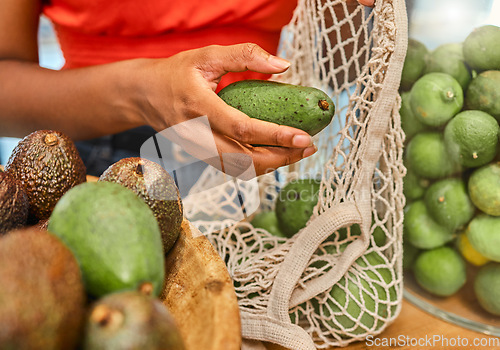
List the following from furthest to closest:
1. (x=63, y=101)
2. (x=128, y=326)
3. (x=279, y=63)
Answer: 1. (x=63, y=101)
2. (x=279, y=63)
3. (x=128, y=326)

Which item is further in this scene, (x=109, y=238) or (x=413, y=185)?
(x=413, y=185)

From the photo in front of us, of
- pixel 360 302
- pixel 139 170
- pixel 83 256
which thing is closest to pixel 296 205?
pixel 360 302

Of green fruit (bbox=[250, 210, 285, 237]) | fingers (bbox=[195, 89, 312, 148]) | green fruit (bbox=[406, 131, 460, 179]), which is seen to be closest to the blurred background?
green fruit (bbox=[406, 131, 460, 179])

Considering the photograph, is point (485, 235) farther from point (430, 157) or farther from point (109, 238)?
point (109, 238)

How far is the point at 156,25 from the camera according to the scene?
0.75m

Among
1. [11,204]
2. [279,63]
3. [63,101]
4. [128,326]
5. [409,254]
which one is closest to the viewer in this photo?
[128,326]

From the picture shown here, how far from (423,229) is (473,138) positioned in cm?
14

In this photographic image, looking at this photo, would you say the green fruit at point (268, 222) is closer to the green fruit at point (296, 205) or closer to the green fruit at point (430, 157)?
the green fruit at point (296, 205)

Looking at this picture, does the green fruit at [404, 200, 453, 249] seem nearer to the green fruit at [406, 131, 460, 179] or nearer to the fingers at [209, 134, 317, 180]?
the green fruit at [406, 131, 460, 179]

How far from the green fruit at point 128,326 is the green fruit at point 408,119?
1.44 feet

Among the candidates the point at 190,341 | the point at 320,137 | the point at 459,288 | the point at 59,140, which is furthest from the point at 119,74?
the point at 459,288

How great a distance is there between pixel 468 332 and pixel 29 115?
0.80 metres

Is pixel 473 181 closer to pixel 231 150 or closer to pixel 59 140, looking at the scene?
pixel 231 150

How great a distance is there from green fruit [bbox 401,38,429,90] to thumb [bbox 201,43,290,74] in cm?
18
